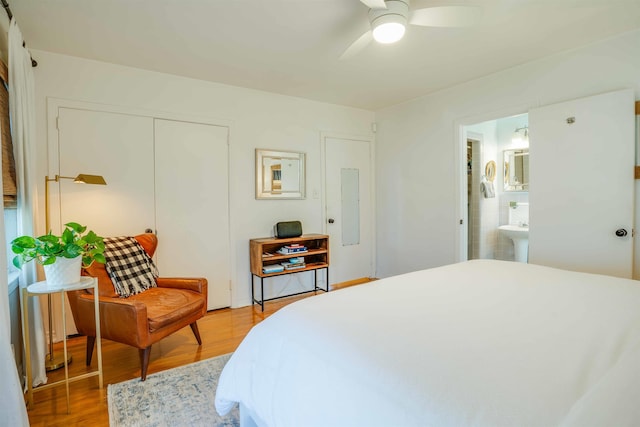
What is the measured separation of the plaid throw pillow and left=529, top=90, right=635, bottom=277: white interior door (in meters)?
3.34

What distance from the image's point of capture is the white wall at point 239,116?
8.87 feet

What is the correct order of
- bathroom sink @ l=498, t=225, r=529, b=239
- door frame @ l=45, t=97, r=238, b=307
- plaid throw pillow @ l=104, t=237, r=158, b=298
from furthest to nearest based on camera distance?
bathroom sink @ l=498, t=225, r=529, b=239 → door frame @ l=45, t=97, r=238, b=307 → plaid throw pillow @ l=104, t=237, r=158, b=298

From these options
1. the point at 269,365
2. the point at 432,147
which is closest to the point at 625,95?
the point at 432,147

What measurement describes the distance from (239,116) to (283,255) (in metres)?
1.60

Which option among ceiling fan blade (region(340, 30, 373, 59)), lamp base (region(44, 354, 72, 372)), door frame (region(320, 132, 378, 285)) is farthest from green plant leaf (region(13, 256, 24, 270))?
door frame (region(320, 132, 378, 285))

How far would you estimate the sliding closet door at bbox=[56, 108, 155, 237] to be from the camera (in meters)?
2.71

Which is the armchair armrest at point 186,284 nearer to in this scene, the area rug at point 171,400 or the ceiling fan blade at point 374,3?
the area rug at point 171,400

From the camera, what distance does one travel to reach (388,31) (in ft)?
6.34

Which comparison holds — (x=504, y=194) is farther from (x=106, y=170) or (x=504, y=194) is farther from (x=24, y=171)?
(x=24, y=171)

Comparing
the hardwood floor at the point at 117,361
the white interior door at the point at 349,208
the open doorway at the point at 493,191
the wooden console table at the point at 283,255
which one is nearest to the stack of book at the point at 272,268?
the wooden console table at the point at 283,255

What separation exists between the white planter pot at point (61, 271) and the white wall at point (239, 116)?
3.57 ft

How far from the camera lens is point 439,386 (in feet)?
2.68

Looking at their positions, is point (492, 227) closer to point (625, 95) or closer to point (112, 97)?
point (625, 95)

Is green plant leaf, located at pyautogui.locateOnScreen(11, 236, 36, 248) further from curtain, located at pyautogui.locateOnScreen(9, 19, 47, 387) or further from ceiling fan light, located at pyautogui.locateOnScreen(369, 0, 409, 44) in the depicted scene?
ceiling fan light, located at pyautogui.locateOnScreen(369, 0, 409, 44)
